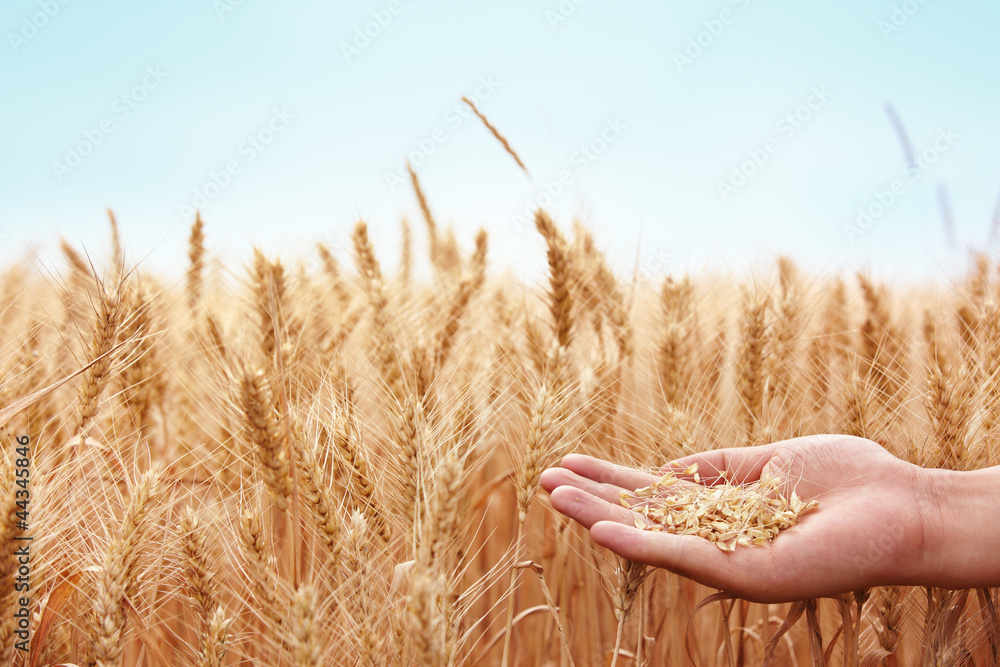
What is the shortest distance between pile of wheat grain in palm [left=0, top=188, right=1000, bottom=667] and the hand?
0.08 m

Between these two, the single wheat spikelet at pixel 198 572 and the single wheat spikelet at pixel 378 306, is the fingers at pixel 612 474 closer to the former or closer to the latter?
the single wheat spikelet at pixel 378 306

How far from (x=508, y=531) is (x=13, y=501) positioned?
6.52 ft

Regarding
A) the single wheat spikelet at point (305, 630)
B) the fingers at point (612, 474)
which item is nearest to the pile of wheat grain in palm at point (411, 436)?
the single wheat spikelet at point (305, 630)

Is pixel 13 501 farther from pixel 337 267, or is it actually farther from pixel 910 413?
pixel 910 413

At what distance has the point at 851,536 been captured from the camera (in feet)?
4.45

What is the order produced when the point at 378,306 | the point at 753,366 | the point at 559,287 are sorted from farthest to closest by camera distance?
the point at 378,306
the point at 559,287
the point at 753,366

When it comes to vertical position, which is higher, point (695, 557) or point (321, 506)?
point (321, 506)

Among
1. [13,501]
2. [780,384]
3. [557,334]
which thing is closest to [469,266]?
[557,334]

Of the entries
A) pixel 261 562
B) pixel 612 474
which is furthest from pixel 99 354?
pixel 612 474

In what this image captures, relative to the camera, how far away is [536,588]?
2.44 metres

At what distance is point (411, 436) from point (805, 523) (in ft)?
3.20

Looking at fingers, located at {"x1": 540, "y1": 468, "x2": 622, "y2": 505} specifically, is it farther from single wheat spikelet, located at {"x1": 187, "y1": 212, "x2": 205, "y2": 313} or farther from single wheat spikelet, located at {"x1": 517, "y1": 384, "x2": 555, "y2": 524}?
single wheat spikelet, located at {"x1": 187, "y1": 212, "x2": 205, "y2": 313}

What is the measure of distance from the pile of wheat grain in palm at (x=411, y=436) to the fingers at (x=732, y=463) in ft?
0.27

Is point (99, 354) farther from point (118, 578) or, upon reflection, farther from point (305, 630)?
point (305, 630)
